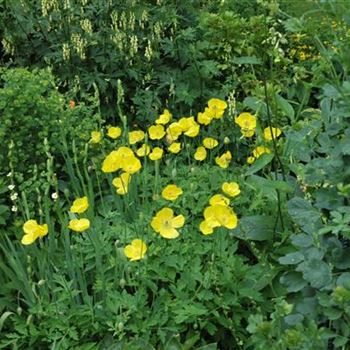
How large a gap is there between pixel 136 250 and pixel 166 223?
0.52ft

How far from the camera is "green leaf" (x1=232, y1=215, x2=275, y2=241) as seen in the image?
9.48 ft

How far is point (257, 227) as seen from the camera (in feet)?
9.55

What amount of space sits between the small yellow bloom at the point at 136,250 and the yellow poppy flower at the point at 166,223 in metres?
0.08

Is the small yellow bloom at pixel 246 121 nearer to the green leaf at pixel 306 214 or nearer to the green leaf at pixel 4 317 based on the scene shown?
the green leaf at pixel 306 214

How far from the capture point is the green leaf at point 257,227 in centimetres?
289

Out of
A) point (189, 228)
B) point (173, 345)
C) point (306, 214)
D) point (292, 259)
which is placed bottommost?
point (173, 345)

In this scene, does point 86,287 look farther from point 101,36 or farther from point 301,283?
point 101,36

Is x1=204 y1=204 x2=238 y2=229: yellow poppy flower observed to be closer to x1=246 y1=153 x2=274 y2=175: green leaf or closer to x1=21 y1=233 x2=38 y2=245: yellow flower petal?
x1=246 y1=153 x2=274 y2=175: green leaf

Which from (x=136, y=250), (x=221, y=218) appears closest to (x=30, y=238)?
(x=136, y=250)

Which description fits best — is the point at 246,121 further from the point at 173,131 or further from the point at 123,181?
the point at 123,181

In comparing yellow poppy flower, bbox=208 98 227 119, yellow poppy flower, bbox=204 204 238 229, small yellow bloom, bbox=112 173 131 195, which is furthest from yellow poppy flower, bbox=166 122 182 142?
yellow poppy flower, bbox=204 204 238 229

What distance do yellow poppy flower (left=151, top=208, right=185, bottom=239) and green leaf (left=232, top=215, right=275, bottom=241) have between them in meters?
0.29

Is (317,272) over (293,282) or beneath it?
over

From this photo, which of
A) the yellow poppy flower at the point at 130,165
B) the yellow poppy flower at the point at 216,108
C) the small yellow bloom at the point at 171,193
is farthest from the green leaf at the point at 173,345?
the yellow poppy flower at the point at 216,108
